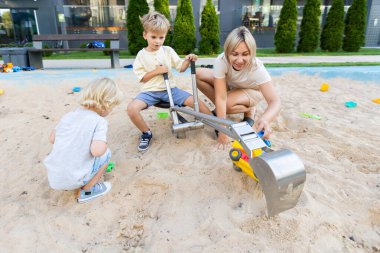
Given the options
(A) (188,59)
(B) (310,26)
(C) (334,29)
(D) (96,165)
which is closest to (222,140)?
(A) (188,59)

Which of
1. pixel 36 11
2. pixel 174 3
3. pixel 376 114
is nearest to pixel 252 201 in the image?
pixel 376 114

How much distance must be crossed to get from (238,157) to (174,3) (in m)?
11.7

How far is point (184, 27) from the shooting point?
934cm

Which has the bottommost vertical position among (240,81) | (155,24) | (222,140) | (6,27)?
(222,140)

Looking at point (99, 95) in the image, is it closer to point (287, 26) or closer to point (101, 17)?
point (287, 26)

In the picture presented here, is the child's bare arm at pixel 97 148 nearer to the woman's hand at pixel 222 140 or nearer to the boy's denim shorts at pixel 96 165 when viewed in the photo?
the boy's denim shorts at pixel 96 165

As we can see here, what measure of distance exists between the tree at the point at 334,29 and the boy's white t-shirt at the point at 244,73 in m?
9.21

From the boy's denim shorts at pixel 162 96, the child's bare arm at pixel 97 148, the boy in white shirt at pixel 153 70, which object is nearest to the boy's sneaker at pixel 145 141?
the boy in white shirt at pixel 153 70

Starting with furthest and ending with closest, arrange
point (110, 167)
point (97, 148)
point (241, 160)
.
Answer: point (110, 167)
point (241, 160)
point (97, 148)

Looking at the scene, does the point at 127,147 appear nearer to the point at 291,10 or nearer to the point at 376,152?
the point at 376,152

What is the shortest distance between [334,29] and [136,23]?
6.73 metres

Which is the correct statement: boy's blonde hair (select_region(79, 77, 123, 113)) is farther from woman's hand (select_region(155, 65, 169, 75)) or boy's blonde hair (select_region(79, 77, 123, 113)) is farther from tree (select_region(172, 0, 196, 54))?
tree (select_region(172, 0, 196, 54))

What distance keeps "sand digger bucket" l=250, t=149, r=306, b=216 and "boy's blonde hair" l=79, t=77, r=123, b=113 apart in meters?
0.96

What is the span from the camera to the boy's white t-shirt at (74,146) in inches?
69.6
